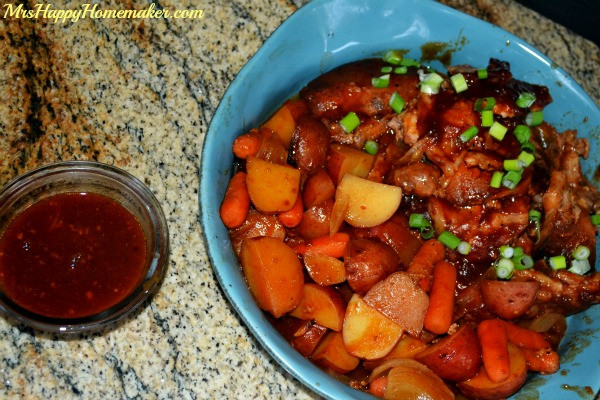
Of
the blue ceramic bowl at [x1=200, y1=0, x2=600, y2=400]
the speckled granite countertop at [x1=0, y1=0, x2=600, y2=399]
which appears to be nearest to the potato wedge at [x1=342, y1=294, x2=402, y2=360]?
the blue ceramic bowl at [x1=200, y1=0, x2=600, y2=400]

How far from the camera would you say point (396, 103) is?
111 inches

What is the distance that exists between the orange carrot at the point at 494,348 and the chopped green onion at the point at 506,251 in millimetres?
283

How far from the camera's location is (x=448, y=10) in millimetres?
2902

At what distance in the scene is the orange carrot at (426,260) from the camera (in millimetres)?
2607

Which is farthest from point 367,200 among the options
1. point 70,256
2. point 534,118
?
point 70,256

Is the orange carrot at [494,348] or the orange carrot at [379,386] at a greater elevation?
the orange carrot at [494,348]

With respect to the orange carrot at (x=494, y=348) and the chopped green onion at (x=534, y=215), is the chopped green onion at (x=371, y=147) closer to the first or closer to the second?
the chopped green onion at (x=534, y=215)

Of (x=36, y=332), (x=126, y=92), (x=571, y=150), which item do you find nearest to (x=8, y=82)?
(x=126, y=92)

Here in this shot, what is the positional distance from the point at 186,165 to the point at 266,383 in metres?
1.05

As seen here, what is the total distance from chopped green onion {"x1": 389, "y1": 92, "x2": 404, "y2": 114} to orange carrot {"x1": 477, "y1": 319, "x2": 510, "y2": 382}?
0.97 m

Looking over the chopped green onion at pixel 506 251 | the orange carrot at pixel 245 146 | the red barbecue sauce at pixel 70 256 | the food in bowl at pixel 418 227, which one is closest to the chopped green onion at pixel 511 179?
the food in bowl at pixel 418 227

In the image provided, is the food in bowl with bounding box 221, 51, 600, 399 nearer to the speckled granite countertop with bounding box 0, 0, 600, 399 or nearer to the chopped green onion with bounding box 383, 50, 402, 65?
the chopped green onion with bounding box 383, 50, 402, 65

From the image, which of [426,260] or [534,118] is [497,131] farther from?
[426,260]

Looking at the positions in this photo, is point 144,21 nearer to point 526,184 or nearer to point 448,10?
point 448,10
